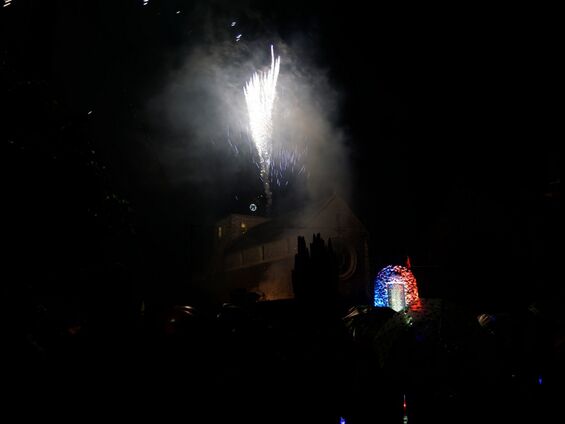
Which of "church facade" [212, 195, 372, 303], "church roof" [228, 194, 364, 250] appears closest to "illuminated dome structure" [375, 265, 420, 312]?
"church facade" [212, 195, 372, 303]

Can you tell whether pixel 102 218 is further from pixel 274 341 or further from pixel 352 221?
pixel 352 221

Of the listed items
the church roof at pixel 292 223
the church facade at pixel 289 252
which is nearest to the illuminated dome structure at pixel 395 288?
the church facade at pixel 289 252

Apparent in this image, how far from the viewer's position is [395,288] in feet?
55.0

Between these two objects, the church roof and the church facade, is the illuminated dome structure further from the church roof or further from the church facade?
the church roof

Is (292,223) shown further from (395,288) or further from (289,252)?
(395,288)

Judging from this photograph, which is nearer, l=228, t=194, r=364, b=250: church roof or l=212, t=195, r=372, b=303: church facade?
l=212, t=195, r=372, b=303: church facade

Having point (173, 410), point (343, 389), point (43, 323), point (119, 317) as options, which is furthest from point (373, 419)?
point (43, 323)

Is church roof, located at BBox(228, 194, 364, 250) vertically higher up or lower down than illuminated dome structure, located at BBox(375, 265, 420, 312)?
higher up

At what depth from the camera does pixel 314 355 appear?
471 cm

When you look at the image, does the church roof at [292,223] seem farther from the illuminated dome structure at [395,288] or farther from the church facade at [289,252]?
the illuminated dome structure at [395,288]

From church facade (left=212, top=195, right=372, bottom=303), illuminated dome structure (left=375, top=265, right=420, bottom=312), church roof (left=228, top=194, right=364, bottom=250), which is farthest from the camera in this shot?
church roof (left=228, top=194, right=364, bottom=250)

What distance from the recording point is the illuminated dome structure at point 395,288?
16688mm

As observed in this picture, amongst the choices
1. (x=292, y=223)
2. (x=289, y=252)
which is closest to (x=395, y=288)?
(x=289, y=252)

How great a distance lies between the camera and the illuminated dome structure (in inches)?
657
